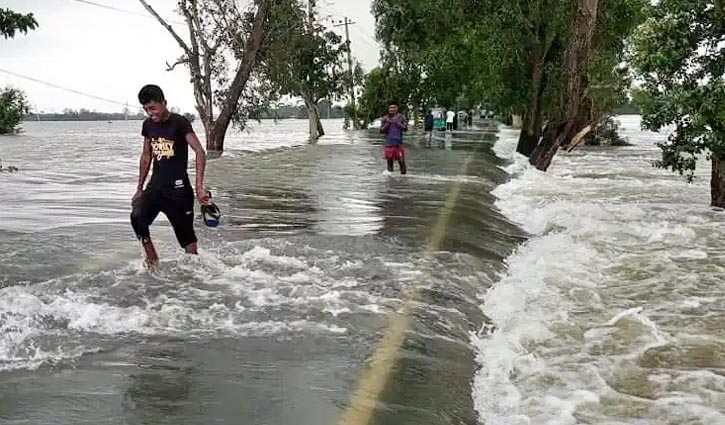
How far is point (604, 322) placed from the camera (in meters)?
7.03

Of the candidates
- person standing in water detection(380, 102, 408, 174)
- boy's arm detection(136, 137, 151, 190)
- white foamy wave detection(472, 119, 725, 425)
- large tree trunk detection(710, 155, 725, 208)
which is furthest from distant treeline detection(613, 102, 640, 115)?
boy's arm detection(136, 137, 151, 190)

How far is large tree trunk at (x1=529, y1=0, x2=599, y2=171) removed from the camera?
20.9 metres

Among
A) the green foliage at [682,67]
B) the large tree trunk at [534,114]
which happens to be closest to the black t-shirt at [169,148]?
the green foliage at [682,67]

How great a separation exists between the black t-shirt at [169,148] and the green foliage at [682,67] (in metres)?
8.71

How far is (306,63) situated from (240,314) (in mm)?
39615

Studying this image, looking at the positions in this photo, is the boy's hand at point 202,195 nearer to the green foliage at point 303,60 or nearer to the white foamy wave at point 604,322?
the white foamy wave at point 604,322

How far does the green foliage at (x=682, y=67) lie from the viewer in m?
12.8

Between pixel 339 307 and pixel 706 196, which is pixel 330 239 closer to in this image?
pixel 339 307

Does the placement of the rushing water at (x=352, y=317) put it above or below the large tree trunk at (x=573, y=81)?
below

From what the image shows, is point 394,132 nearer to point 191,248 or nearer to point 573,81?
point 573,81

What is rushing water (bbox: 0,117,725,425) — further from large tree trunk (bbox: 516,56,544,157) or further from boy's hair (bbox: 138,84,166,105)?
large tree trunk (bbox: 516,56,544,157)

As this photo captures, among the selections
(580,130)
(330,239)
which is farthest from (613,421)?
(580,130)

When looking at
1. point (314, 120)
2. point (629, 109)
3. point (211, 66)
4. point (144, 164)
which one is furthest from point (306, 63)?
point (144, 164)

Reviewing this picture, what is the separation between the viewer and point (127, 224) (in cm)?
1048
